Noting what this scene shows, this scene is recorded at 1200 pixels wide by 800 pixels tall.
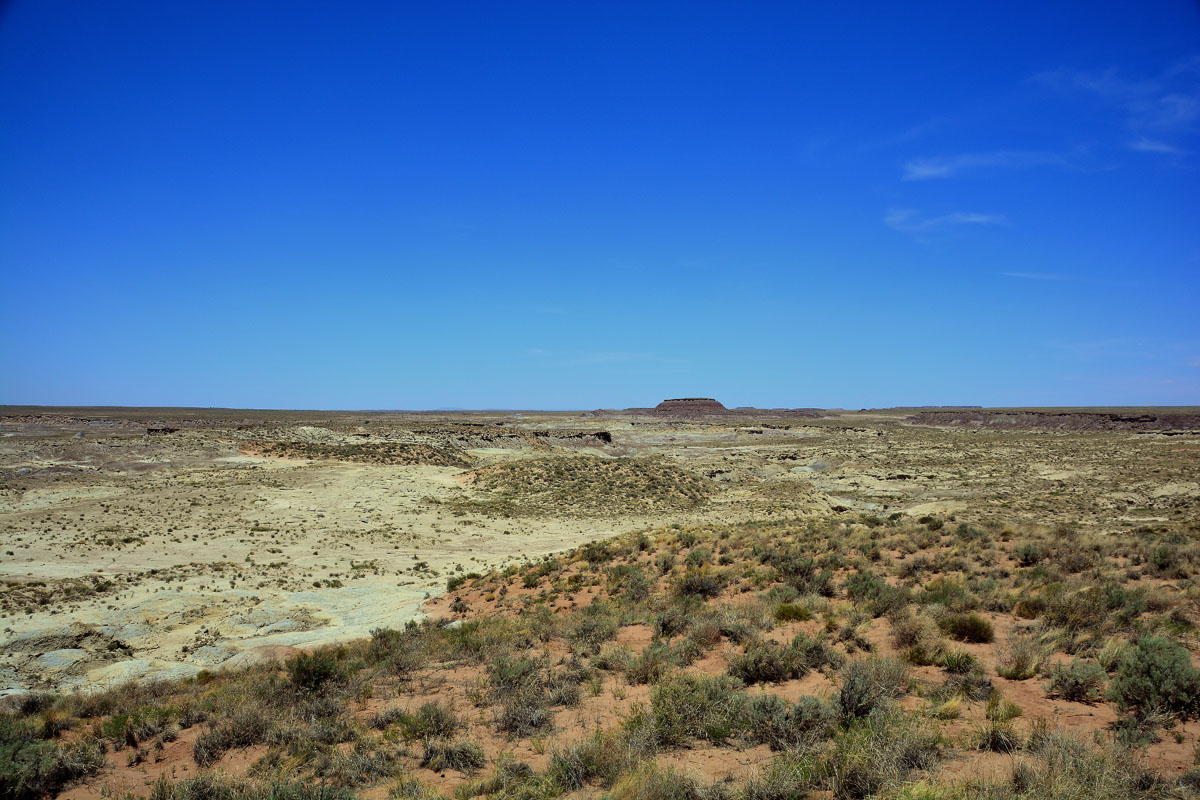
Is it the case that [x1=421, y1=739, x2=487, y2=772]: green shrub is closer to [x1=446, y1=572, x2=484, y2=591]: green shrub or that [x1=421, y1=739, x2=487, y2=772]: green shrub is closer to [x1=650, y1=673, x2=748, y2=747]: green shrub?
[x1=650, y1=673, x2=748, y2=747]: green shrub

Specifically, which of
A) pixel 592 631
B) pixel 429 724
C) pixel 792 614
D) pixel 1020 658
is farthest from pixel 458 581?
pixel 1020 658

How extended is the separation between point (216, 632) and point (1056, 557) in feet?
66.0

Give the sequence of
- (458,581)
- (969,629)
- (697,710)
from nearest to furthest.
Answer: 1. (697,710)
2. (969,629)
3. (458,581)

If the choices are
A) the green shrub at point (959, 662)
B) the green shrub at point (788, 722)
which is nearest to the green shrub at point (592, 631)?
the green shrub at point (788, 722)

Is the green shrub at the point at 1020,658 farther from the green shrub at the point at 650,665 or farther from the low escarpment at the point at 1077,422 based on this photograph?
the low escarpment at the point at 1077,422

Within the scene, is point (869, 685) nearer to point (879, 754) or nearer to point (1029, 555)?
point (879, 754)

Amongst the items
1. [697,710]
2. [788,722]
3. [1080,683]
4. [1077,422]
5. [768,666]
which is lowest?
[768,666]

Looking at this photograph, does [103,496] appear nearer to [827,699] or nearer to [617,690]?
[617,690]

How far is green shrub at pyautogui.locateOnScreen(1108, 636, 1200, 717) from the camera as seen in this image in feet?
21.0

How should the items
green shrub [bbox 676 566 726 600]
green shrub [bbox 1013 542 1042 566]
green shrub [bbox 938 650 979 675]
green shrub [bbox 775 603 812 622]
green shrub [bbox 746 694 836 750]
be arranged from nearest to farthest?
1. green shrub [bbox 746 694 836 750]
2. green shrub [bbox 938 650 979 675]
3. green shrub [bbox 775 603 812 622]
4. green shrub [bbox 676 566 726 600]
5. green shrub [bbox 1013 542 1042 566]

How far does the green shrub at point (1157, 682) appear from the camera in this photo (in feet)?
21.0

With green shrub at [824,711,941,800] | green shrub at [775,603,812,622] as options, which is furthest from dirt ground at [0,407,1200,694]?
green shrub at [824,711,941,800]

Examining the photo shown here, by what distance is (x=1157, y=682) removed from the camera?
665 cm

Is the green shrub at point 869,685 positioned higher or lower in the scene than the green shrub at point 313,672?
higher
